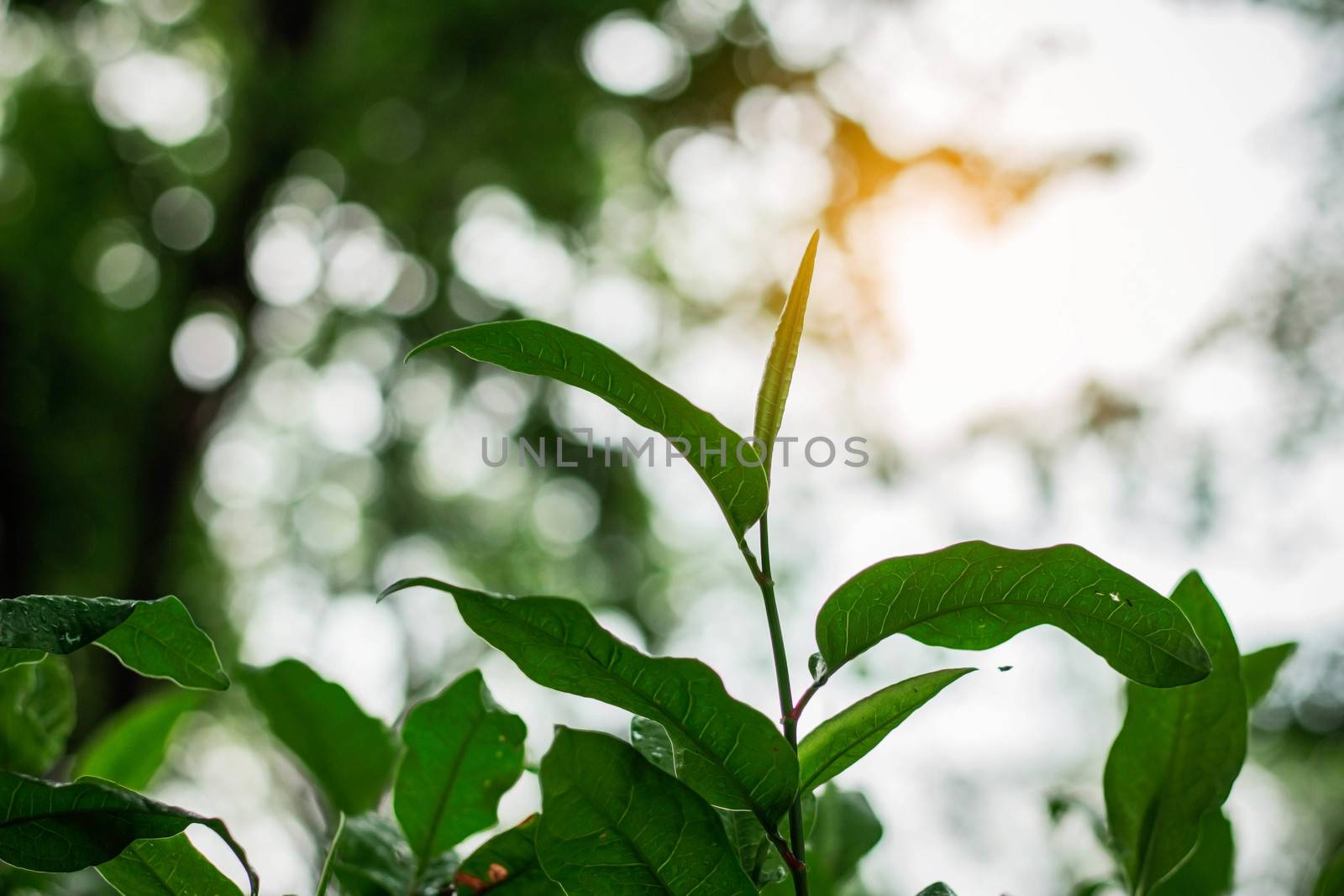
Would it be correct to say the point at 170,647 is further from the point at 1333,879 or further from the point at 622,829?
the point at 1333,879

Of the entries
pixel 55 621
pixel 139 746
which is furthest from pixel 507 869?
pixel 139 746

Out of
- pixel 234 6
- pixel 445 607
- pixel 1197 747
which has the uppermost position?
pixel 234 6

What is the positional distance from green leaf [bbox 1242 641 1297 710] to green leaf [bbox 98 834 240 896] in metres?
0.43

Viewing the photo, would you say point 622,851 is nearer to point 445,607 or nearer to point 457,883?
point 457,883

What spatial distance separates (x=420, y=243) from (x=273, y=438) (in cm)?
175

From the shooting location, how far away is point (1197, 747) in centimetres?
36

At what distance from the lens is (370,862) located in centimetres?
37

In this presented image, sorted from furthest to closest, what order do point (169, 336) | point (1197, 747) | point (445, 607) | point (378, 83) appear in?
point (445, 607)
point (169, 336)
point (378, 83)
point (1197, 747)

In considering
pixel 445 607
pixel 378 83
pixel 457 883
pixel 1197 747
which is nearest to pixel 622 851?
pixel 457 883

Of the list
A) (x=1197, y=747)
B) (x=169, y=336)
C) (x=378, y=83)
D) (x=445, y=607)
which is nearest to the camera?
(x=1197, y=747)

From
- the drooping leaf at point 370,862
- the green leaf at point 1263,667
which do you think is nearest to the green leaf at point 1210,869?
the green leaf at point 1263,667

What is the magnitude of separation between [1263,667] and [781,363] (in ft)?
0.98

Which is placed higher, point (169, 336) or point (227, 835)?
point (169, 336)

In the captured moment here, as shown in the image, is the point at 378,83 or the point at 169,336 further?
the point at 169,336
